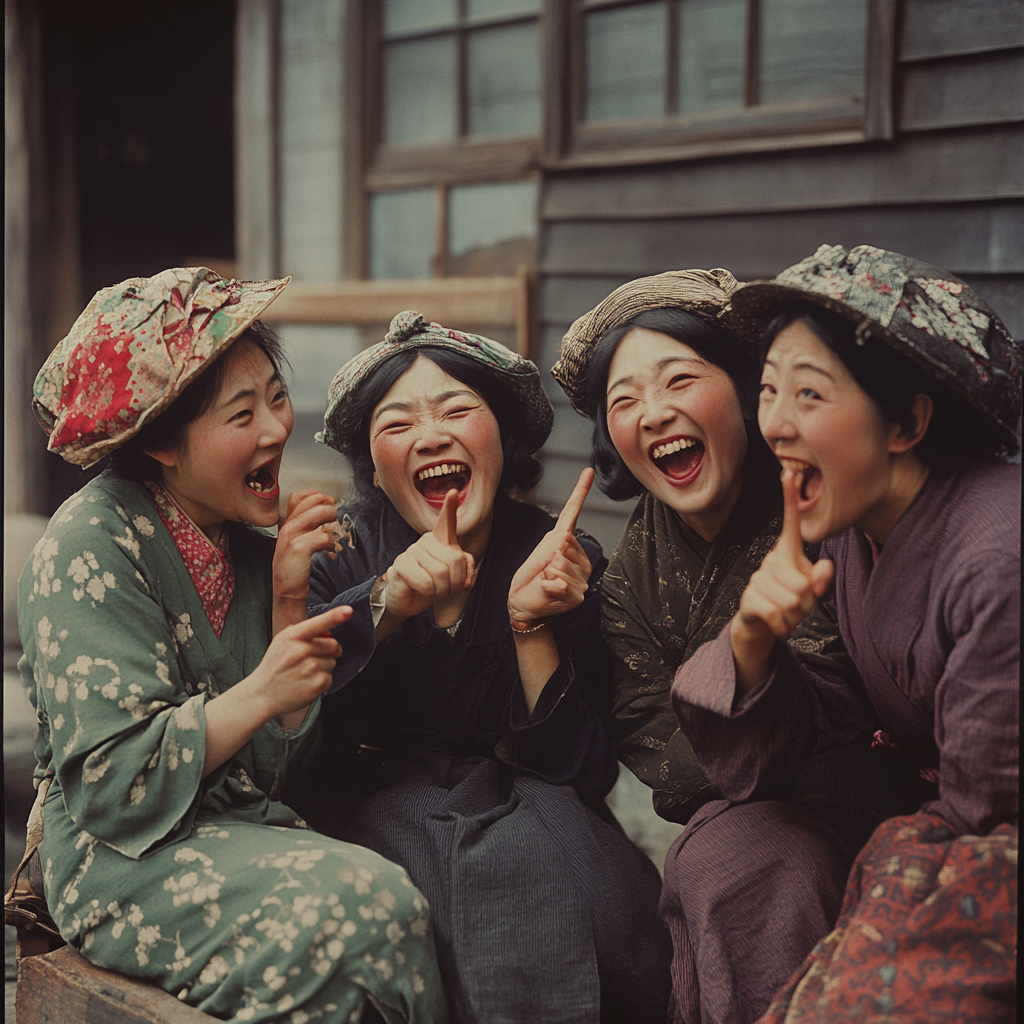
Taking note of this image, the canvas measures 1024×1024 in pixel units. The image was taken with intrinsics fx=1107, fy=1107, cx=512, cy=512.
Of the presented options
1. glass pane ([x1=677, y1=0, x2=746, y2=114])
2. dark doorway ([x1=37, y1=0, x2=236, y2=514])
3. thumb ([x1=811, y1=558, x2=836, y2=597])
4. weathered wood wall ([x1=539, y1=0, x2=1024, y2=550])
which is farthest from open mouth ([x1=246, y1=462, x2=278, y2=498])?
dark doorway ([x1=37, y1=0, x2=236, y2=514])

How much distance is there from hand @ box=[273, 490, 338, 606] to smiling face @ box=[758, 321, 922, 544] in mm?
623

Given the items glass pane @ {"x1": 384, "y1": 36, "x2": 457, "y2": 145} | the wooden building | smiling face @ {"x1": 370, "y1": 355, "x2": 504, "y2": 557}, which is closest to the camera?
smiling face @ {"x1": 370, "y1": 355, "x2": 504, "y2": 557}

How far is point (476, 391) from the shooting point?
1745 mm

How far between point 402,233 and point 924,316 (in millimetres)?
3321

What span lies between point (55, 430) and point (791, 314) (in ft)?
3.26

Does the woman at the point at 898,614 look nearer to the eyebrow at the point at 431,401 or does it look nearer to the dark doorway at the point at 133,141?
the eyebrow at the point at 431,401

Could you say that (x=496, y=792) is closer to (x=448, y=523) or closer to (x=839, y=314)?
(x=448, y=523)

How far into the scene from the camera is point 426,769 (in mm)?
1759

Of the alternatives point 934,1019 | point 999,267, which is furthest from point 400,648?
point 999,267

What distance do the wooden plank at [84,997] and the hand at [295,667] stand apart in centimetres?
41

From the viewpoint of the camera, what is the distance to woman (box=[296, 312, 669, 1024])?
5.02ft

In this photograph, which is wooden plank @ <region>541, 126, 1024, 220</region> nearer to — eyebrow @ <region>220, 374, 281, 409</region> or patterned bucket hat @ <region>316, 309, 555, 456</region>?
patterned bucket hat @ <region>316, 309, 555, 456</region>

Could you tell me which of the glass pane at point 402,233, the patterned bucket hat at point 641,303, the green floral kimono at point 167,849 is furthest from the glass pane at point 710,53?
the green floral kimono at point 167,849

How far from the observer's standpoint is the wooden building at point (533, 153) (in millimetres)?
2809
